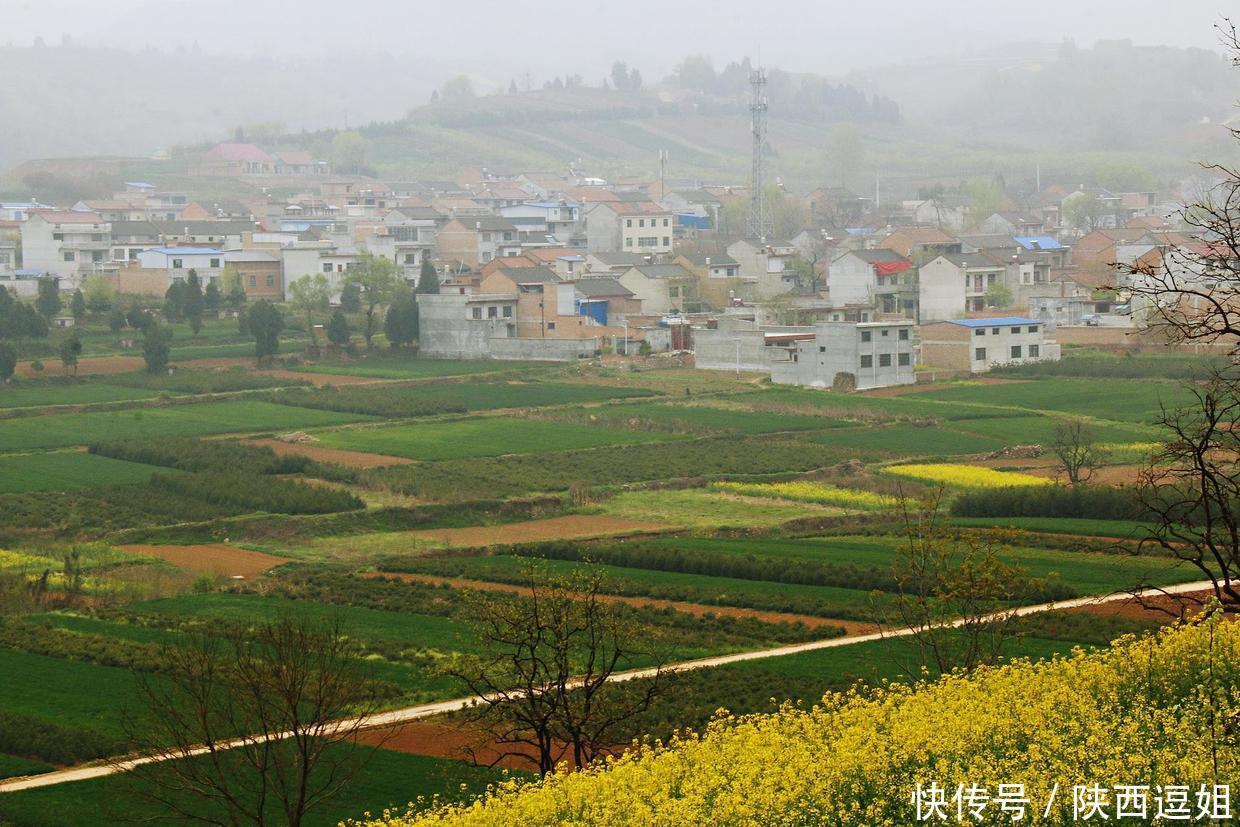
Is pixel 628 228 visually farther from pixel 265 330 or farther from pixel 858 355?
pixel 858 355

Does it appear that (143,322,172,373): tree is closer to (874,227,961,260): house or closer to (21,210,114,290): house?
(21,210,114,290): house

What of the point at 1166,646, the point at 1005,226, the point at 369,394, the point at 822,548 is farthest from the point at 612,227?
the point at 1166,646

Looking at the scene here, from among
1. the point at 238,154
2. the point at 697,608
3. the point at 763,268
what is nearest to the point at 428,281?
the point at 763,268

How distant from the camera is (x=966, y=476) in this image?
42.4 m

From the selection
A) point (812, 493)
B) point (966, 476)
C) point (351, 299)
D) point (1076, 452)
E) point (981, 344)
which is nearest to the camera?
point (1076, 452)

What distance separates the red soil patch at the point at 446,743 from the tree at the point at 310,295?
52.0 m

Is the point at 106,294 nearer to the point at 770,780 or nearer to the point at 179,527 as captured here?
the point at 179,527

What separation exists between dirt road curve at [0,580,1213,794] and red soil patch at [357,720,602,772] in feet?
0.50

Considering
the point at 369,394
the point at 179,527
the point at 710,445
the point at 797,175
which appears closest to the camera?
the point at 179,527

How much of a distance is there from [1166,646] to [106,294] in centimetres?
6245

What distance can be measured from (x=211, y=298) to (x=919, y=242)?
3011 cm

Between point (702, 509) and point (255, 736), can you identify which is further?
point (702, 509)

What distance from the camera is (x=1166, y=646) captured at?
1694cm

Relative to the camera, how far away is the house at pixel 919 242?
265 ft
